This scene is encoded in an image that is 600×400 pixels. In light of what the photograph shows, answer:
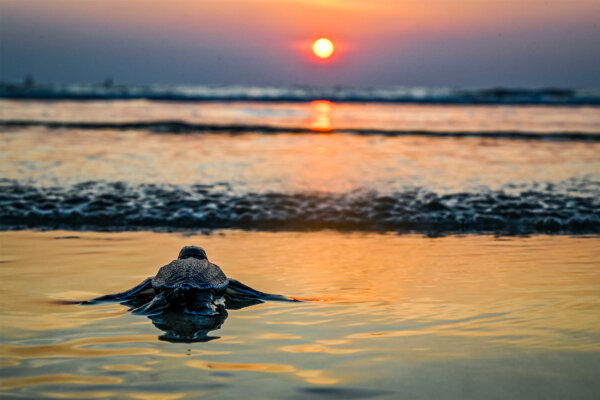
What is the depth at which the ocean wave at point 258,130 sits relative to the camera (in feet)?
57.9

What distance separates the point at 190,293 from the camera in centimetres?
371

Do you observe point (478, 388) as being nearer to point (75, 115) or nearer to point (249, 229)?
point (249, 229)

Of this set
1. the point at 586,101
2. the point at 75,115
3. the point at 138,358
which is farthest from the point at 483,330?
the point at 586,101

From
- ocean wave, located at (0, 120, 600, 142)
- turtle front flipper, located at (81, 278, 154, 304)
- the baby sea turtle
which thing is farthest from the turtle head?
ocean wave, located at (0, 120, 600, 142)

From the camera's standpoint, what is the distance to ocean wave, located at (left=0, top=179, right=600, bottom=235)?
23.3 ft

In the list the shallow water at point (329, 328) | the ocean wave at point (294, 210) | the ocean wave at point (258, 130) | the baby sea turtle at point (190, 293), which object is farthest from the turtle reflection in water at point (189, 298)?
the ocean wave at point (258, 130)

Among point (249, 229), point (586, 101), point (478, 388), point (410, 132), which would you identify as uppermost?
point (586, 101)

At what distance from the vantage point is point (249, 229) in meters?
6.93

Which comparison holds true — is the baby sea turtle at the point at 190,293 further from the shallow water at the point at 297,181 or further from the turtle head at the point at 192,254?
the shallow water at the point at 297,181

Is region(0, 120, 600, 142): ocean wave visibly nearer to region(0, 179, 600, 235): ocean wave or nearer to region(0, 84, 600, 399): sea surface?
region(0, 84, 600, 399): sea surface

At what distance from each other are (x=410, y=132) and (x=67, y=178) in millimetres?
12110

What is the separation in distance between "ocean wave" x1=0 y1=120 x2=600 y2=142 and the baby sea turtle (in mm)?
14167

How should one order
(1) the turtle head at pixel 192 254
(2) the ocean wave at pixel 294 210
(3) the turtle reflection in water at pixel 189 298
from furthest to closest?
(2) the ocean wave at pixel 294 210, (1) the turtle head at pixel 192 254, (3) the turtle reflection in water at pixel 189 298

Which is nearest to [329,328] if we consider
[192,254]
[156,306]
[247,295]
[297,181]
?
[247,295]
